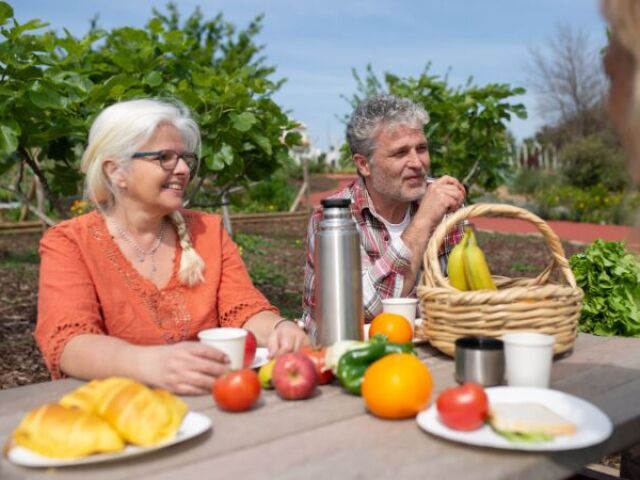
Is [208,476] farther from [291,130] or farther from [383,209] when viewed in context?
[291,130]

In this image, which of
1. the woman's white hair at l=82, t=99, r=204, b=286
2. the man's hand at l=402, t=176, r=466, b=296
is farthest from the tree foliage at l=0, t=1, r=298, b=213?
the man's hand at l=402, t=176, r=466, b=296

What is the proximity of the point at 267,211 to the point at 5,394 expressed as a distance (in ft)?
47.8

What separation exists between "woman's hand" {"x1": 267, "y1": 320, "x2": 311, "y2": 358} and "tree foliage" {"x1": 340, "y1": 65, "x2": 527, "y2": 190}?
4464mm

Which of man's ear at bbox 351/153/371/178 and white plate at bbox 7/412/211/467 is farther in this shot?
man's ear at bbox 351/153/371/178

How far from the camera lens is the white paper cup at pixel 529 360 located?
73.1 inches

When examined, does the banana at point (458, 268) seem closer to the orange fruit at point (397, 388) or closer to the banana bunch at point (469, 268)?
the banana bunch at point (469, 268)

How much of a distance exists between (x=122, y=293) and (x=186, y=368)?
73 cm

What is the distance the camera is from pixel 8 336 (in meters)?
5.55

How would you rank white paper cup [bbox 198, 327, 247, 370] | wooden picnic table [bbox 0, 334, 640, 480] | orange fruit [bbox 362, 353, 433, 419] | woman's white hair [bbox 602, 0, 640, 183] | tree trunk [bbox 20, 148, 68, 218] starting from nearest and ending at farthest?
1. woman's white hair [bbox 602, 0, 640, 183]
2. wooden picnic table [bbox 0, 334, 640, 480]
3. orange fruit [bbox 362, 353, 433, 419]
4. white paper cup [bbox 198, 327, 247, 370]
5. tree trunk [bbox 20, 148, 68, 218]

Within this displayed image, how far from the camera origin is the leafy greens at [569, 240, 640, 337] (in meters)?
3.62

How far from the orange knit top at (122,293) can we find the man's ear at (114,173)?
0.14m

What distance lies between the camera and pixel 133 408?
152cm

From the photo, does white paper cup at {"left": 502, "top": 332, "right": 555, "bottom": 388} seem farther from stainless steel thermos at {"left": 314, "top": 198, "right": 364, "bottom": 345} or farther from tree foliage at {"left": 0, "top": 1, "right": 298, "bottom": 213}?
tree foliage at {"left": 0, "top": 1, "right": 298, "bottom": 213}

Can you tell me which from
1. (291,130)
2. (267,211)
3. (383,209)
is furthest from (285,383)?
(267,211)
